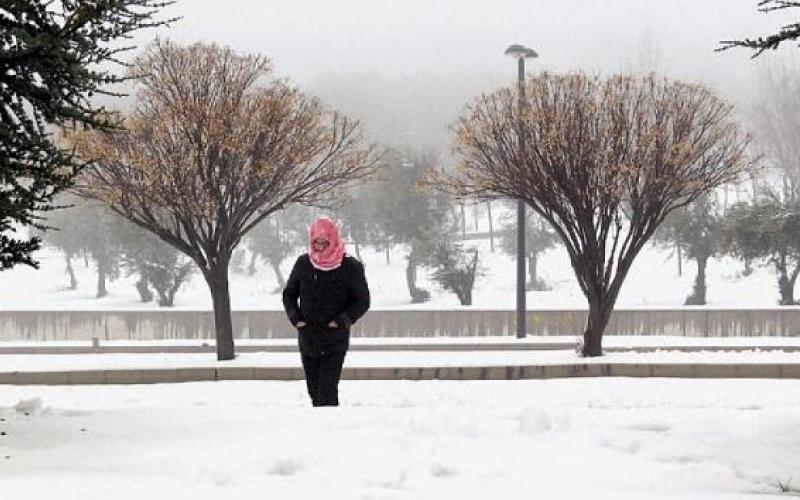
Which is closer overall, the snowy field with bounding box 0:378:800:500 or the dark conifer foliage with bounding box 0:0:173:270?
the snowy field with bounding box 0:378:800:500

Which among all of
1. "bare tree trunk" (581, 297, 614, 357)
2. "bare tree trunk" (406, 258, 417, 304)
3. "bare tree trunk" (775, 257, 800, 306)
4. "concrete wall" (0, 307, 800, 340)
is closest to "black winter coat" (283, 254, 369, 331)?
"bare tree trunk" (581, 297, 614, 357)

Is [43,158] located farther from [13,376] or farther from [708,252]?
[708,252]

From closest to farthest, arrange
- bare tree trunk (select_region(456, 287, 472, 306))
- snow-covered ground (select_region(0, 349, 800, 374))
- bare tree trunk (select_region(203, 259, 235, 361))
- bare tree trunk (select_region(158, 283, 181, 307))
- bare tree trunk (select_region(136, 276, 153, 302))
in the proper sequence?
1. snow-covered ground (select_region(0, 349, 800, 374))
2. bare tree trunk (select_region(203, 259, 235, 361))
3. bare tree trunk (select_region(456, 287, 472, 306))
4. bare tree trunk (select_region(158, 283, 181, 307))
5. bare tree trunk (select_region(136, 276, 153, 302))

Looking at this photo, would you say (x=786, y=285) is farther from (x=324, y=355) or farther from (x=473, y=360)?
(x=324, y=355)

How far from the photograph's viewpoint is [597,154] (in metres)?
15.6

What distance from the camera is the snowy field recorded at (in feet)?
13.9

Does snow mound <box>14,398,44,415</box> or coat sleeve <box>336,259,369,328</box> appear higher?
coat sleeve <box>336,259,369,328</box>

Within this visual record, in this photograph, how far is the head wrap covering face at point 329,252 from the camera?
23.0 feet

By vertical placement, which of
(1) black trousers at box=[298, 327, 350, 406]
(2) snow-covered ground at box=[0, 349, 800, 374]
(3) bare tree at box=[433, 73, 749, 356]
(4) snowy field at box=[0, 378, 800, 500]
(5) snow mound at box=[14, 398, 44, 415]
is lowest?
(2) snow-covered ground at box=[0, 349, 800, 374]

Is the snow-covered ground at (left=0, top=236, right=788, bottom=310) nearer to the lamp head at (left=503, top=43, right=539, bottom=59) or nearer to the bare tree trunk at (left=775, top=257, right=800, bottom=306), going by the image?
the bare tree trunk at (left=775, top=257, right=800, bottom=306)

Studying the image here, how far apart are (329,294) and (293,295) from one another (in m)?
0.34

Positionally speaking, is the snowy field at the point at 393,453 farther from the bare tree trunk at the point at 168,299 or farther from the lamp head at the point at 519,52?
the bare tree trunk at the point at 168,299

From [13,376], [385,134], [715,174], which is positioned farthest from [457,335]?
[385,134]

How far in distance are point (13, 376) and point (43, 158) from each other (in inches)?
330
